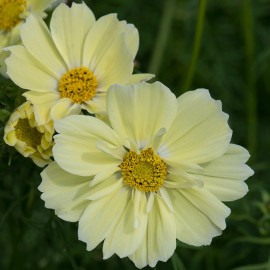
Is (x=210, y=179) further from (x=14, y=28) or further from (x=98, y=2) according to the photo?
(x=98, y=2)

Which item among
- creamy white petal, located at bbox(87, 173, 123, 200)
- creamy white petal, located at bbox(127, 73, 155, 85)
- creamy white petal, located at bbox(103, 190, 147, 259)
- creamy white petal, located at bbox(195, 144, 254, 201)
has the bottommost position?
creamy white petal, located at bbox(103, 190, 147, 259)

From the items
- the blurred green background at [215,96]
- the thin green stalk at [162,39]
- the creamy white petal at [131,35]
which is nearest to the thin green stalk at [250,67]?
the blurred green background at [215,96]

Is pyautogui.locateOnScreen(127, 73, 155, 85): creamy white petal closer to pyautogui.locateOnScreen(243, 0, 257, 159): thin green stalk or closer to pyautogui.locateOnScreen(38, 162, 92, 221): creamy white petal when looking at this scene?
pyautogui.locateOnScreen(38, 162, 92, 221): creamy white petal

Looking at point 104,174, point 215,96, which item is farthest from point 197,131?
point 215,96

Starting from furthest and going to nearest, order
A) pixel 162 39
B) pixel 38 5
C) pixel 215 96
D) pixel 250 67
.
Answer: pixel 215 96 → pixel 162 39 → pixel 250 67 → pixel 38 5

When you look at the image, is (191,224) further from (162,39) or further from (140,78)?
(162,39)

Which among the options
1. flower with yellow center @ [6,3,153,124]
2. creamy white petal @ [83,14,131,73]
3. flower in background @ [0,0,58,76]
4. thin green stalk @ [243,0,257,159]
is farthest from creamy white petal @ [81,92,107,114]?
thin green stalk @ [243,0,257,159]

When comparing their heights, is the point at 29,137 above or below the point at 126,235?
above
